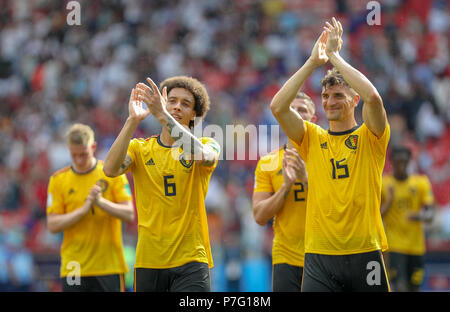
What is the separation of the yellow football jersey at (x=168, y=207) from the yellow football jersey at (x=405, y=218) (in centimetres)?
568

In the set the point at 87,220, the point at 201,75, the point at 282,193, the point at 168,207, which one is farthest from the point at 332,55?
the point at 201,75

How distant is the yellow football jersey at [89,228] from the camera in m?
7.23

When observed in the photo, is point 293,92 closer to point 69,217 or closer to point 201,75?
point 69,217

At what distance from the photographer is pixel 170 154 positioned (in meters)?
5.62

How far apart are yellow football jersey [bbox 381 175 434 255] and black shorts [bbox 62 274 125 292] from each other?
511 cm

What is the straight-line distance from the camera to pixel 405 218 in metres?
10.5

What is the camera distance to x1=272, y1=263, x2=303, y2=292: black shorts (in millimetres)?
6477

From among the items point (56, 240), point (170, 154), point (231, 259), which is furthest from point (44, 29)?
point (170, 154)

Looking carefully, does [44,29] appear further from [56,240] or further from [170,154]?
[170,154]

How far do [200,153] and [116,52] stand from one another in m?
14.5

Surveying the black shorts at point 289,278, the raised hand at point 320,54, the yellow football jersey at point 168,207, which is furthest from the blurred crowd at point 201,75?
the raised hand at point 320,54

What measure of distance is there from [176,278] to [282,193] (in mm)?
1559

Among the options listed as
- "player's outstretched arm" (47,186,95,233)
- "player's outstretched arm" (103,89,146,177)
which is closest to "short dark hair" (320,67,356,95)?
"player's outstretched arm" (103,89,146,177)

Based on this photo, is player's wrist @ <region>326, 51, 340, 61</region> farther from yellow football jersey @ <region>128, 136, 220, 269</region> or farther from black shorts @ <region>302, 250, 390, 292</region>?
black shorts @ <region>302, 250, 390, 292</region>
